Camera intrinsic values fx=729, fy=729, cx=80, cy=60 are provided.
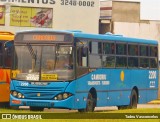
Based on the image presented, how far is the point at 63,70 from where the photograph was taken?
2312 centimetres

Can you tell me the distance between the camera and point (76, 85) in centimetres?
2344

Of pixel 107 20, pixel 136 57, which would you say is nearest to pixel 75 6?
pixel 107 20

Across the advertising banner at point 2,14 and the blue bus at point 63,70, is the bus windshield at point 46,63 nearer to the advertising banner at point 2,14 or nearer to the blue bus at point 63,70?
the blue bus at point 63,70

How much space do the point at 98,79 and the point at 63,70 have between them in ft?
8.58

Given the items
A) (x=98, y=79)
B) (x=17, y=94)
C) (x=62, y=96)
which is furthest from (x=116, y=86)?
(x=17, y=94)

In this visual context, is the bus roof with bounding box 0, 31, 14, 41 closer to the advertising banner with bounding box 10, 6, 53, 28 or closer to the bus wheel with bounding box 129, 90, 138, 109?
the bus wheel with bounding box 129, 90, 138, 109

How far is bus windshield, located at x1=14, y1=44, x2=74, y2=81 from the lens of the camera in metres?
23.1

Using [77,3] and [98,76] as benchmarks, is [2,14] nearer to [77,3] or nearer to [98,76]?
[77,3]

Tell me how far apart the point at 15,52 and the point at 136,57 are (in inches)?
246

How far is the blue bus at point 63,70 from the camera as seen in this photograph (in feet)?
76.1

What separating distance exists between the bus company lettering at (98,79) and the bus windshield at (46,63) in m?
1.80

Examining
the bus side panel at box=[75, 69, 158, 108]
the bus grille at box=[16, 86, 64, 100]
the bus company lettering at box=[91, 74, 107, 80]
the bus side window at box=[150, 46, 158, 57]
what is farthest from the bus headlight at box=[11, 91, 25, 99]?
the bus side window at box=[150, 46, 158, 57]

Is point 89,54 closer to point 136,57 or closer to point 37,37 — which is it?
point 37,37

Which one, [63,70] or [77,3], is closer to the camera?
[63,70]
